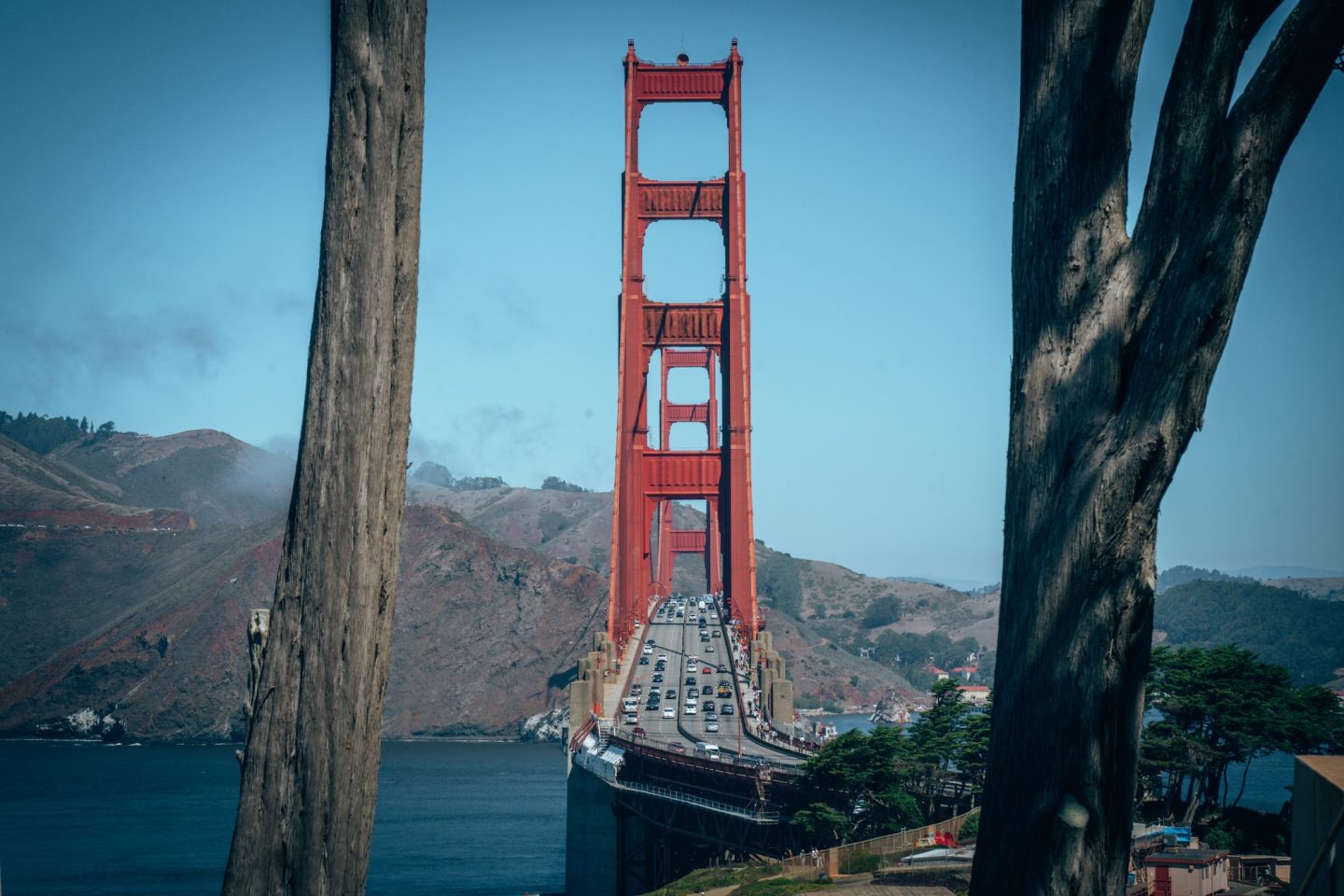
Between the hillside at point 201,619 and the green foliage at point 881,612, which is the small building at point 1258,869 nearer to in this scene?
the hillside at point 201,619

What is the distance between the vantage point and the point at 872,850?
25.7 m

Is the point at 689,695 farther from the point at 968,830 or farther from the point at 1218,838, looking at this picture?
the point at 1218,838

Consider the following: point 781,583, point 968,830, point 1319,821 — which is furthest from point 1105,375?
point 781,583

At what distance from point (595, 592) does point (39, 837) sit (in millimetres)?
78630

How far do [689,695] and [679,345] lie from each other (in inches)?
522

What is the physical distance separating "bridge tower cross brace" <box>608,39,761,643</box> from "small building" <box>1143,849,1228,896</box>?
30.5 metres

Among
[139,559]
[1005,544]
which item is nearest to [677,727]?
[1005,544]

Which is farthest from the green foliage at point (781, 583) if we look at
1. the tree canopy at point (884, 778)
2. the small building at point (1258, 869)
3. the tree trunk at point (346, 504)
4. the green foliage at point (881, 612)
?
the tree trunk at point (346, 504)

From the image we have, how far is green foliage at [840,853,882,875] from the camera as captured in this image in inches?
944

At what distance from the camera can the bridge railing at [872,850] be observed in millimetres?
24938

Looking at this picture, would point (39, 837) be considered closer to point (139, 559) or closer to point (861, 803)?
point (861, 803)

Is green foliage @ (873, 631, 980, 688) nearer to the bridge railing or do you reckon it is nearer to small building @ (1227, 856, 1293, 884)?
the bridge railing

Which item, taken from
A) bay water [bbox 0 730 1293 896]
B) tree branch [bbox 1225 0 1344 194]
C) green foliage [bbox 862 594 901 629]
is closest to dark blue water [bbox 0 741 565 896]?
bay water [bbox 0 730 1293 896]

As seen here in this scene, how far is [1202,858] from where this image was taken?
54.3 ft
